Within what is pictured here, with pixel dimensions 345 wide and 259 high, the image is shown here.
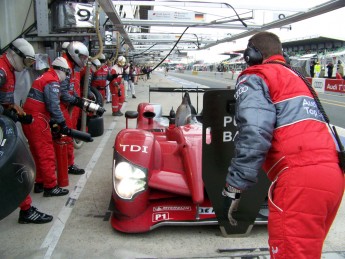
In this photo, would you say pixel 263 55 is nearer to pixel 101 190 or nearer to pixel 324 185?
pixel 324 185

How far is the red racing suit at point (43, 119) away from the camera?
4027 millimetres

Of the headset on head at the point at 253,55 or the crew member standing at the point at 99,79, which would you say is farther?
the crew member standing at the point at 99,79

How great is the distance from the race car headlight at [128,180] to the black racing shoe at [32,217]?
943 millimetres

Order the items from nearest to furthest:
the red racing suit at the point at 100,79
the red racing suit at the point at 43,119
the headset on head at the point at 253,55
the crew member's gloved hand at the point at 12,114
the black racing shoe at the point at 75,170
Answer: the headset on head at the point at 253,55 → the crew member's gloved hand at the point at 12,114 → the red racing suit at the point at 43,119 → the black racing shoe at the point at 75,170 → the red racing suit at the point at 100,79

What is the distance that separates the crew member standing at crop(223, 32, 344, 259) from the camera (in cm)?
176

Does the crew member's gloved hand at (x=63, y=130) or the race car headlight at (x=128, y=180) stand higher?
the crew member's gloved hand at (x=63, y=130)

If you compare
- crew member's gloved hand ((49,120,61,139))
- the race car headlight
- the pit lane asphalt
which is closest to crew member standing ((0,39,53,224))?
the pit lane asphalt

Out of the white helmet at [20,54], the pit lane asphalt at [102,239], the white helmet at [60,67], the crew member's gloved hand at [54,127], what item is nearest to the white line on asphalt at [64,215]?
the pit lane asphalt at [102,239]

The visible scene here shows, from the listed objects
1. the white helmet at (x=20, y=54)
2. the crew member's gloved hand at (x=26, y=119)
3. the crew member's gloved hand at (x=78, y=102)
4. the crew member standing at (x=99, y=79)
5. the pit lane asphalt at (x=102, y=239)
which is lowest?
the pit lane asphalt at (x=102, y=239)

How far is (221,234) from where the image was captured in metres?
3.26

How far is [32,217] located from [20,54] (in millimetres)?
1693

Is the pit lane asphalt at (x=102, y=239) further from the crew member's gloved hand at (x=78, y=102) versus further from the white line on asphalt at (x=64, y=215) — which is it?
the crew member's gloved hand at (x=78, y=102)

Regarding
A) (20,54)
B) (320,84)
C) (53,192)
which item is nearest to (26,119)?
(20,54)

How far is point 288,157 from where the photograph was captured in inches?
72.0
